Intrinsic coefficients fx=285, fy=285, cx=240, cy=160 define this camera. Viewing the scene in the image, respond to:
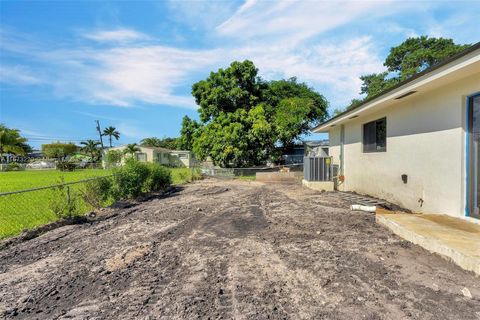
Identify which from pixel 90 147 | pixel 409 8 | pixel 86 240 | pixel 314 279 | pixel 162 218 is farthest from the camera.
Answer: pixel 90 147

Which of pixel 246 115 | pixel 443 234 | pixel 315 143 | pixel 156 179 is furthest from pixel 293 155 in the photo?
pixel 443 234

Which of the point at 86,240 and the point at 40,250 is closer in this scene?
the point at 40,250

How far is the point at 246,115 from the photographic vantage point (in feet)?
78.0

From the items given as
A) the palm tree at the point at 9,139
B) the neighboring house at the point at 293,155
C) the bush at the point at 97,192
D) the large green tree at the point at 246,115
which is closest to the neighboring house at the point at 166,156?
the palm tree at the point at 9,139

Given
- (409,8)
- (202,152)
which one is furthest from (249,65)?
(409,8)

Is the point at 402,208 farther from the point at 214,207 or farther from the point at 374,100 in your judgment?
the point at 214,207

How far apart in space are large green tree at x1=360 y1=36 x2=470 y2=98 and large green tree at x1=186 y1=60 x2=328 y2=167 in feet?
24.5

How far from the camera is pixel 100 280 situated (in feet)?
11.8

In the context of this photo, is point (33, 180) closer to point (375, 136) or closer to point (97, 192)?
point (97, 192)

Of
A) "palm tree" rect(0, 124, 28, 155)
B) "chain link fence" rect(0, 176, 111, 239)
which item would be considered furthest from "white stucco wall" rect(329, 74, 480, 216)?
"palm tree" rect(0, 124, 28, 155)

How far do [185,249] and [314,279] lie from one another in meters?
2.22

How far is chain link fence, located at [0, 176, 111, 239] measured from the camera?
665 centimetres

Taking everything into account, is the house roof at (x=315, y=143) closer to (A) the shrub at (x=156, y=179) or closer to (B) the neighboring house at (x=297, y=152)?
(B) the neighboring house at (x=297, y=152)

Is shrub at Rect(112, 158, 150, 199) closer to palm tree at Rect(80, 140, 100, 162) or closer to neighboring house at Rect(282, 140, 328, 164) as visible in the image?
neighboring house at Rect(282, 140, 328, 164)
